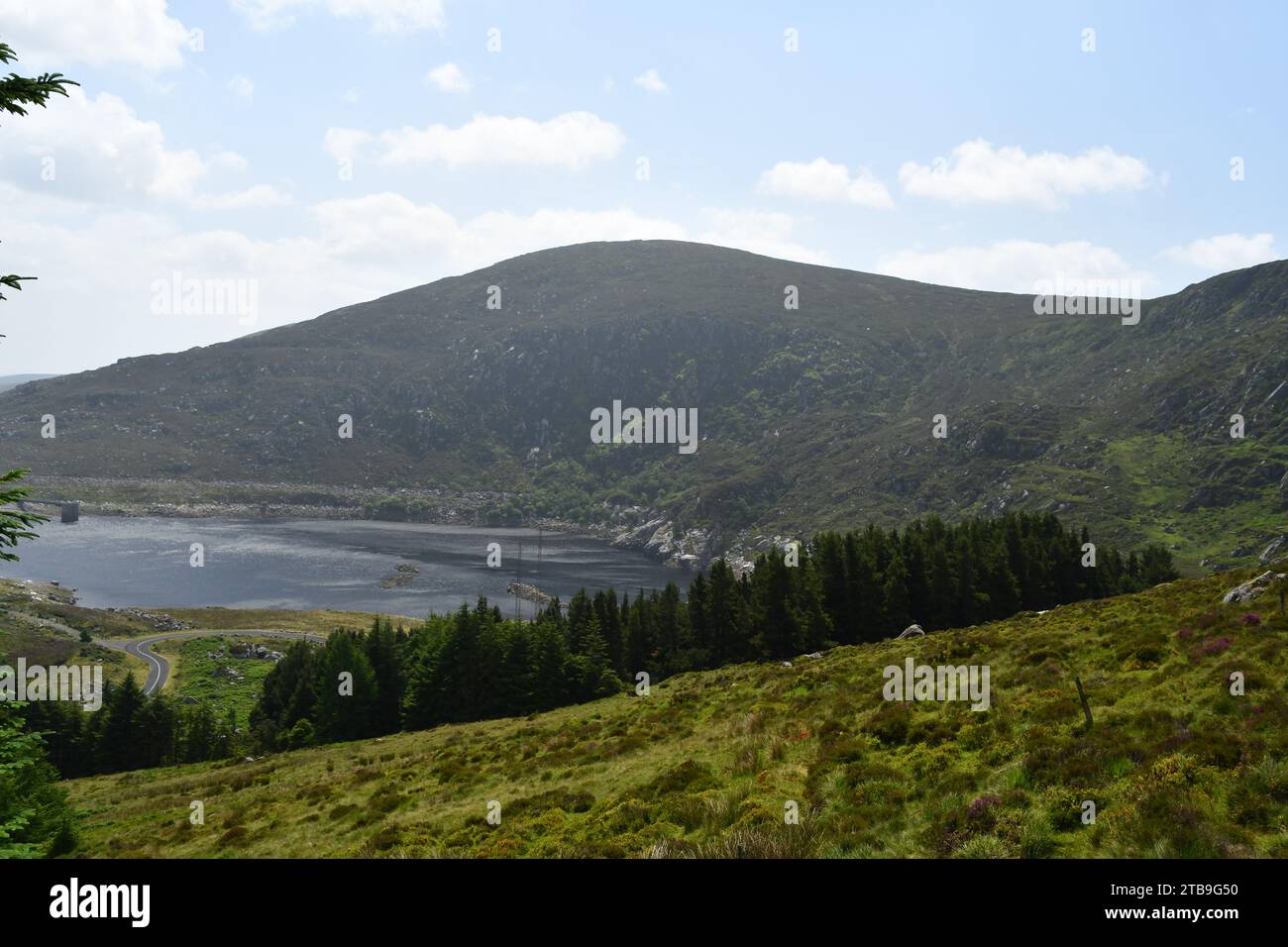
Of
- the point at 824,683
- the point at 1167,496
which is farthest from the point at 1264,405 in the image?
the point at 824,683

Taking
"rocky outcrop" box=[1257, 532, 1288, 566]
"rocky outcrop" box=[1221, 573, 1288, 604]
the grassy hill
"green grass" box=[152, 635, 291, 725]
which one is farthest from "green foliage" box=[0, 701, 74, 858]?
"rocky outcrop" box=[1257, 532, 1288, 566]

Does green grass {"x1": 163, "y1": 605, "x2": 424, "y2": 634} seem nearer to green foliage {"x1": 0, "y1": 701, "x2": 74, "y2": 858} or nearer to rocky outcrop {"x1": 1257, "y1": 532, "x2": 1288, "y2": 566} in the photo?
green foliage {"x1": 0, "y1": 701, "x2": 74, "y2": 858}

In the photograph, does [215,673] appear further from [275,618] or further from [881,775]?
[881,775]

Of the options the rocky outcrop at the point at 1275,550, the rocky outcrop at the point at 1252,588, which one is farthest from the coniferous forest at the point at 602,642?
the rocky outcrop at the point at 1275,550
